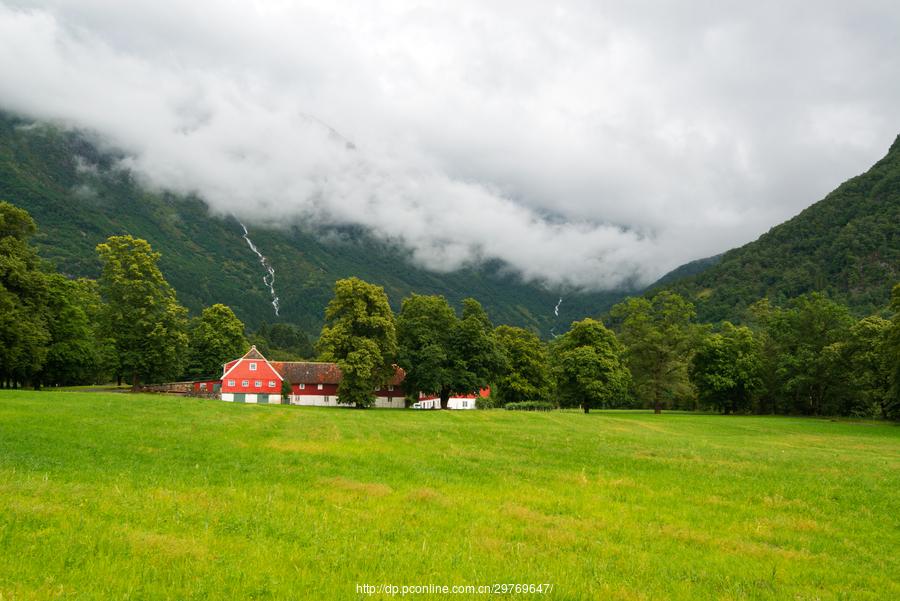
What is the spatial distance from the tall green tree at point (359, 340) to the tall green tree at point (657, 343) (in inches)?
1328

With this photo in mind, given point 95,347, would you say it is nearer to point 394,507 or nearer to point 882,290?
point 394,507

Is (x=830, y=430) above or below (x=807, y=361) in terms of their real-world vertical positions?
below

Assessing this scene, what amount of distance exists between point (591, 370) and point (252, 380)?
52260 mm

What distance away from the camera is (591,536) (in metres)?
12.1

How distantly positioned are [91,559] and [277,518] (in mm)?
3812

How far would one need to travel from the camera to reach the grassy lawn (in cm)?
888

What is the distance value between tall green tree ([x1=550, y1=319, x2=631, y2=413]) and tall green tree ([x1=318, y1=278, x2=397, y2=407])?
78.3 ft

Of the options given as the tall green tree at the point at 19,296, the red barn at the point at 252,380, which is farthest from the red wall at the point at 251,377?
the tall green tree at the point at 19,296

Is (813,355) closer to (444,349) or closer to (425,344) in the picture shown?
(444,349)

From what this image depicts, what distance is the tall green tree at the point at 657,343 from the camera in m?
79.2

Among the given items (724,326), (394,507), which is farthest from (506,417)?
(724,326)

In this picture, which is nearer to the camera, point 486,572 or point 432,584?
point 432,584

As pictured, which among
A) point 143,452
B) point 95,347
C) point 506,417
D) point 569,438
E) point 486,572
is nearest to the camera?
point 486,572

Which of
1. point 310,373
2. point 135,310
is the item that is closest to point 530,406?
point 310,373
